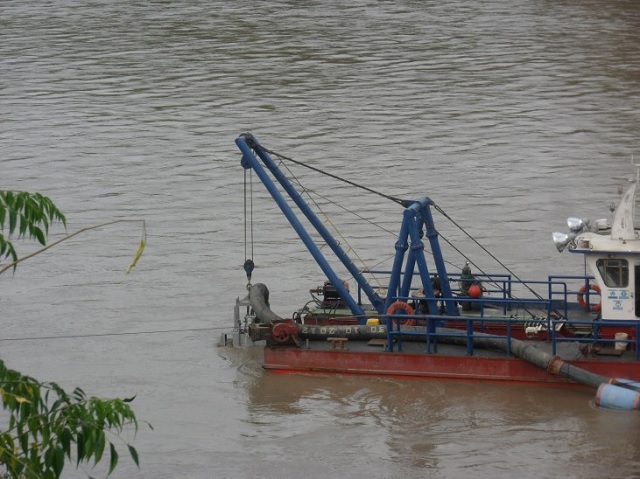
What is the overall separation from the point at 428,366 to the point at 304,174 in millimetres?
16313

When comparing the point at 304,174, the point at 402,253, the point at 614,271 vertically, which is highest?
the point at 304,174

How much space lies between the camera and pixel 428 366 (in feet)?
66.8

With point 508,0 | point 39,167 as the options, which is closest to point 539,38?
point 508,0

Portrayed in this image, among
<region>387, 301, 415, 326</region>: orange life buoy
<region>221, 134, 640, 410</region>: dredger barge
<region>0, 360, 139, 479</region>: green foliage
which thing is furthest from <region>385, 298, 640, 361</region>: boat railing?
<region>0, 360, 139, 479</region>: green foliage

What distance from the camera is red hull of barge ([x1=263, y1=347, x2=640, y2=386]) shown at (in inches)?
763

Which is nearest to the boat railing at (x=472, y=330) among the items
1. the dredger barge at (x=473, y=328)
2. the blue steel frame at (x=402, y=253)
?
the dredger barge at (x=473, y=328)

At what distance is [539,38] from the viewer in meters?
54.1

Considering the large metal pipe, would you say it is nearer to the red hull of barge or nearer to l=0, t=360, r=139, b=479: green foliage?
the red hull of barge

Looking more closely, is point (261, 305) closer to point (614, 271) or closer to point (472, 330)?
point (472, 330)

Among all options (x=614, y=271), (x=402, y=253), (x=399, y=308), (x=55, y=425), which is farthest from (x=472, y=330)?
(x=55, y=425)

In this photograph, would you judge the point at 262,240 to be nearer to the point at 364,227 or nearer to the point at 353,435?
the point at 364,227

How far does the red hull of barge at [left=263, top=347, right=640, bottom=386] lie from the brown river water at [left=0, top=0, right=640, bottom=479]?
20 centimetres

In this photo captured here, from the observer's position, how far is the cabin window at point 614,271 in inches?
781

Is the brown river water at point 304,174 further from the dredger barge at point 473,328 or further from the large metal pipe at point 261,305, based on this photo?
the large metal pipe at point 261,305
